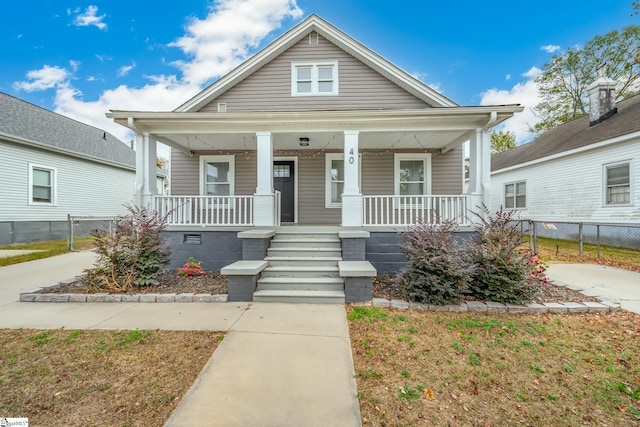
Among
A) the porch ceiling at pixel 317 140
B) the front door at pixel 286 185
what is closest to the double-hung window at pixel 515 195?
the porch ceiling at pixel 317 140

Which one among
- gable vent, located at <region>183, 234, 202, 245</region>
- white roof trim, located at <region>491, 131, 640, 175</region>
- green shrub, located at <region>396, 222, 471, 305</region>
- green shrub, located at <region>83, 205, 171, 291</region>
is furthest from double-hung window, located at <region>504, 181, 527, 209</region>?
green shrub, located at <region>83, 205, 171, 291</region>

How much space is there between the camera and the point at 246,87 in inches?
357

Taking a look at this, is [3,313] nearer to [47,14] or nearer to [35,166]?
[35,166]

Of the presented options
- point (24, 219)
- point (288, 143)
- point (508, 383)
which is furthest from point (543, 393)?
point (24, 219)

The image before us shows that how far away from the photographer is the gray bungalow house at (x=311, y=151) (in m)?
6.30

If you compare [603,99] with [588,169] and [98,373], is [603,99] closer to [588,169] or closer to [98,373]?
[588,169]

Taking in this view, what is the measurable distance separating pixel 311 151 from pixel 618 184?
34.4 ft

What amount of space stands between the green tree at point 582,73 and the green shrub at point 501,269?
21.4 m

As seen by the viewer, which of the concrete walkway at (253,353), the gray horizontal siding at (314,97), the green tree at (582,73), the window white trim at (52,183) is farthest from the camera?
the green tree at (582,73)

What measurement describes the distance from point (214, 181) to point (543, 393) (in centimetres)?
918

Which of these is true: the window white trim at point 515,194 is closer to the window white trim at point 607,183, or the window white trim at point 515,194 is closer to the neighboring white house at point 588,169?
the neighboring white house at point 588,169

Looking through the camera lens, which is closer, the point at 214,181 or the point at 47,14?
the point at 214,181

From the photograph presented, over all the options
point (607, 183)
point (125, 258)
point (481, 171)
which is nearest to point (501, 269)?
point (481, 171)

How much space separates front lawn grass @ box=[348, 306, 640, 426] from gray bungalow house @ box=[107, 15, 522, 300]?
104 inches
